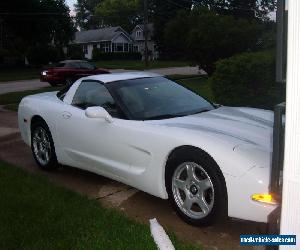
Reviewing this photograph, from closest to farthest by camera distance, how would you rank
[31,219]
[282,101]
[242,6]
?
[282,101] → [31,219] → [242,6]

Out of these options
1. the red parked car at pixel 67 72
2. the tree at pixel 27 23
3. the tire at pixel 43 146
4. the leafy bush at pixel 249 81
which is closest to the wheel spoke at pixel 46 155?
the tire at pixel 43 146

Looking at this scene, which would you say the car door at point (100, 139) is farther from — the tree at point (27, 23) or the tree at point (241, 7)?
the tree at point (241, 7)

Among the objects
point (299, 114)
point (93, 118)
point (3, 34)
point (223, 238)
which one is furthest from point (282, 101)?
point (3, 34)

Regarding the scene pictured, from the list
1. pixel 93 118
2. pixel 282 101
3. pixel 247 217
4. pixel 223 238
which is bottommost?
pixel 223 238

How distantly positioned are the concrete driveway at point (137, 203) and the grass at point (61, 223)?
0.21 meters

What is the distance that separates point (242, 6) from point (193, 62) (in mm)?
43885

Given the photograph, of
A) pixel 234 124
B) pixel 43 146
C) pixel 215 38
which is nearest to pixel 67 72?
pixel 215 38

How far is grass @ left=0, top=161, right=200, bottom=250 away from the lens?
3.81 meters

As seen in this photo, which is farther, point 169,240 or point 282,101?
point 169,240

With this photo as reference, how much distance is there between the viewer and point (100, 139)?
5.02 m

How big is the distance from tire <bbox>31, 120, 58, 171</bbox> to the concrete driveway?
13 centimetres

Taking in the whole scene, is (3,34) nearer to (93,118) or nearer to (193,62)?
(193,62)

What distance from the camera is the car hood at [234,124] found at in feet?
13.5

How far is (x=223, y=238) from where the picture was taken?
3.90 meters
